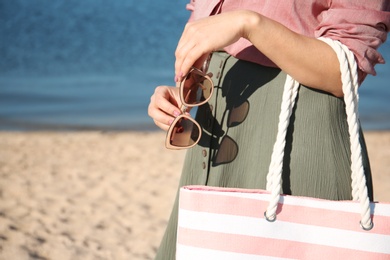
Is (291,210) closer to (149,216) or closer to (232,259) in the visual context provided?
(232,259)

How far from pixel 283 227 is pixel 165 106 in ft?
1.24

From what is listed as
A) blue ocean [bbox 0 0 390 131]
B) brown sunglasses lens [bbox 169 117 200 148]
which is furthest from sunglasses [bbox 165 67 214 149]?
blue ocean [bbox 0 0 390 131]

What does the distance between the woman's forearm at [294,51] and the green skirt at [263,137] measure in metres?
0.06

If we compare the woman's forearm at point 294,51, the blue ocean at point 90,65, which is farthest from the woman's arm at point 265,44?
the blue ocean at point 90,65

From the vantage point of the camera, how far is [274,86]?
1.48 meters

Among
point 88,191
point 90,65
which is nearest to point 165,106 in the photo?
point 88,191

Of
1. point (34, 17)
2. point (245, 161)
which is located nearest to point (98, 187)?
point (245, 161)

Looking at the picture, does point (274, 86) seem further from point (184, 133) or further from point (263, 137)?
point (184, 133)

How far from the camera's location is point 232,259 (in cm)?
134

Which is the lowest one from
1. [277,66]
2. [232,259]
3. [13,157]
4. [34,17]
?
[34,17]

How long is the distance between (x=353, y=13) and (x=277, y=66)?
188 millimetres

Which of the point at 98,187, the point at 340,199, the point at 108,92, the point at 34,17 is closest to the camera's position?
the point at 340,199

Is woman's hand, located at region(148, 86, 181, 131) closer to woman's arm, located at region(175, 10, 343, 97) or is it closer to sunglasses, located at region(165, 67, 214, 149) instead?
sunglasses, located at region(165, 67, 214, 149)

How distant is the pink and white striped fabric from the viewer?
133 centimetres
